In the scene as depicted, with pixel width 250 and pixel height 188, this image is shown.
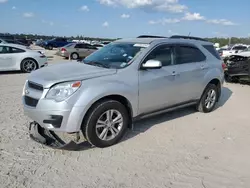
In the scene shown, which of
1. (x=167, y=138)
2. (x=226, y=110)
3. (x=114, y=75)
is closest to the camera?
(x=114, y=75)

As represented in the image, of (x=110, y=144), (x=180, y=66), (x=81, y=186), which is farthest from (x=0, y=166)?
(x=180, y=66)

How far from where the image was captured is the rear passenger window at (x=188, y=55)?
5348 millimetres

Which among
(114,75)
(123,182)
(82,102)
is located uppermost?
(114,75)

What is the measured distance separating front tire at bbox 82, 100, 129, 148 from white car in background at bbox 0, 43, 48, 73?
9171mm

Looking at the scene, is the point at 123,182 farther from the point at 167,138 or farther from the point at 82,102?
the point at 167,138

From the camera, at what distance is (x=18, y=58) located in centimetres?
1202

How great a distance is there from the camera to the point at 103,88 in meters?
3.97

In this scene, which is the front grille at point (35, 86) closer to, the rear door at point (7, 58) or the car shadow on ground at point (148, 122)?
the car shadow on ground at point (148, 122)

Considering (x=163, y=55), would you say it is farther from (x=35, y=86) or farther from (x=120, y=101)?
(x=35, y=86)

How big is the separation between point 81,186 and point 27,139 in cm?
167

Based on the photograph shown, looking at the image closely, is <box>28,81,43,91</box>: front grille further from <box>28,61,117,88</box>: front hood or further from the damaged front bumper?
the damaged front bumper

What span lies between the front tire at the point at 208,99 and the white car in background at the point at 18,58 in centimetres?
885

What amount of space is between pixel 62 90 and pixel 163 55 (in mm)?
2168

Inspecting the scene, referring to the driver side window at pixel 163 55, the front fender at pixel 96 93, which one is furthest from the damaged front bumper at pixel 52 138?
the driver side window at pixel 163 55
